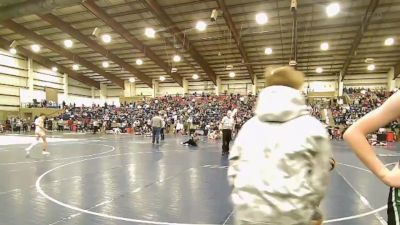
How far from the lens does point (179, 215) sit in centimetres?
488

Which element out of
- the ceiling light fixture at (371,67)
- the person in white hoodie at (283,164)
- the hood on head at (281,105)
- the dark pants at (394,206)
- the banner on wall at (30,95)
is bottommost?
the dark pants at (394,206)

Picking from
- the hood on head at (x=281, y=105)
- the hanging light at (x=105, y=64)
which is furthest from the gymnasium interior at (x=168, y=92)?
the hood on head at (x=281, y=105)

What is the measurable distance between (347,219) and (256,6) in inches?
896

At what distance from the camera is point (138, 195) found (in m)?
6.12

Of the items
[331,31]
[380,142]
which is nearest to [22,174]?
[380,142]

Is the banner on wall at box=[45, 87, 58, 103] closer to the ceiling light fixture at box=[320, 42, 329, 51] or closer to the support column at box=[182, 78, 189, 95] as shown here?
the support column at box=[182, 78, 189, 95]

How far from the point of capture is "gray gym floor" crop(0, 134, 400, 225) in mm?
4773

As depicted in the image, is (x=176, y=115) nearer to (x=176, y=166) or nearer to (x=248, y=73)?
(x=248, y=73)

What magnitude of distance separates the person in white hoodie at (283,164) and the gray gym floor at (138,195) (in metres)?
3.20

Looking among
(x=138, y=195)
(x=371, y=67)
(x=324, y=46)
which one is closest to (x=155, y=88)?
(x=324, y=46)

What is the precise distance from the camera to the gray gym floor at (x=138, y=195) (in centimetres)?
477

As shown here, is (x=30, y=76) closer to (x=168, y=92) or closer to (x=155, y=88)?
(x=155, y=88)

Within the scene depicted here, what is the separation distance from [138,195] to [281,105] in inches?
200

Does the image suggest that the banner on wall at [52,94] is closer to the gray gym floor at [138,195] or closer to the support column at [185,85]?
the support column at [185,85]
